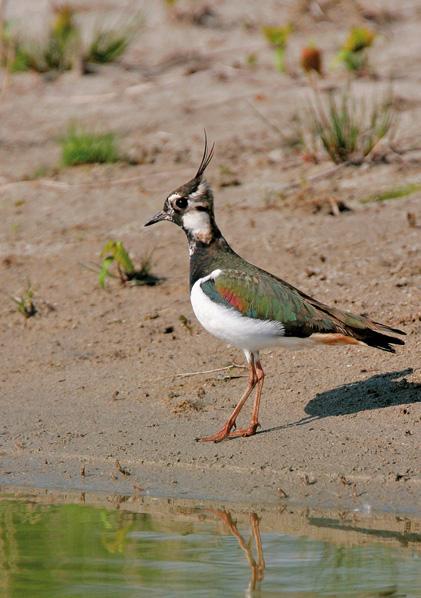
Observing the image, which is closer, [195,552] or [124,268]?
[195,552]

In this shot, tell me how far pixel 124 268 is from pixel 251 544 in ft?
12.3

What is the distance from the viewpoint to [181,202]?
7484mm

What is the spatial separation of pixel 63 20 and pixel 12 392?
642 cm

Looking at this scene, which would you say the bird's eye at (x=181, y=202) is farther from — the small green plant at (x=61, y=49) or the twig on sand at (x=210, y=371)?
the small green plant at (x=61, y=49)

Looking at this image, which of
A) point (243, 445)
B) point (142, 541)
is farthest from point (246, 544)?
point (243, 445)

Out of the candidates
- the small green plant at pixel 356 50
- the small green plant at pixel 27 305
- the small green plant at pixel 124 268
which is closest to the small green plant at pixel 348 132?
the small green plant at pixel 356 50

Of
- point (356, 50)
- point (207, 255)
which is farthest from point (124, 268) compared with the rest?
point (356, 50)

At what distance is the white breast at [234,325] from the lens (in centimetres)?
691

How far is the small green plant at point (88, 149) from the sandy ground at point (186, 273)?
0.32 ft

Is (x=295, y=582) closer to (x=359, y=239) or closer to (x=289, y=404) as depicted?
(x=289, y=404)

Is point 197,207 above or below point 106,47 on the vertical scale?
above

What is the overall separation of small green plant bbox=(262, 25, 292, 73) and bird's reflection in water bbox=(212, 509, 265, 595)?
23.9ft

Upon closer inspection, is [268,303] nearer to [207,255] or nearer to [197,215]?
[207,255]

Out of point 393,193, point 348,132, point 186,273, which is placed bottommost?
point 186,273
